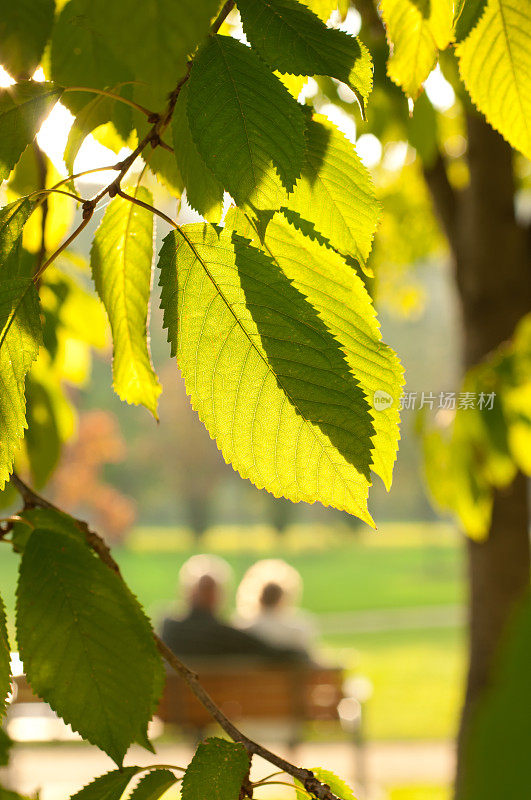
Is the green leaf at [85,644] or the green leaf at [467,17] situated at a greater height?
the green leaf at [467,17]

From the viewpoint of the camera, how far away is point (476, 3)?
0.62 meters

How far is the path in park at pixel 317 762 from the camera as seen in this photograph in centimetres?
575

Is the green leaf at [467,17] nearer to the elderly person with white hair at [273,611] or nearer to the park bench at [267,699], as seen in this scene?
the park bench at [267,699]

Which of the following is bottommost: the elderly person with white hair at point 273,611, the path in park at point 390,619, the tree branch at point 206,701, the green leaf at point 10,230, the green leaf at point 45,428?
the tree branch at point 206,701

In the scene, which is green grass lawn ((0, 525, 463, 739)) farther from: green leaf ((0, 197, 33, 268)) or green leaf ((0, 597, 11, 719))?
green leaf ((0, 197, 33, 268))

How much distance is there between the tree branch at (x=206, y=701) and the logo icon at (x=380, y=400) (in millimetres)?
Answer: 242

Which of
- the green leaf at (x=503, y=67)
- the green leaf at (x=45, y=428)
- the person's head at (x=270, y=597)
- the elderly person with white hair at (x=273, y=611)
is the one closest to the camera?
the green leaf at (x=503, y=67)

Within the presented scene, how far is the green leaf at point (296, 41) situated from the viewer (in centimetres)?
57

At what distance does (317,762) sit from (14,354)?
6.10 meters

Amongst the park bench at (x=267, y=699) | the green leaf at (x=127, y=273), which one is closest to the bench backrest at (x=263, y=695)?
the park bench at (x=267, y=699)

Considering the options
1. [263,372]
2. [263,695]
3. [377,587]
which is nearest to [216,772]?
[263,372]

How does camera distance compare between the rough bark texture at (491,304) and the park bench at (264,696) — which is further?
the park bench at (264,696)

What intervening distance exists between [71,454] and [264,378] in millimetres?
21313

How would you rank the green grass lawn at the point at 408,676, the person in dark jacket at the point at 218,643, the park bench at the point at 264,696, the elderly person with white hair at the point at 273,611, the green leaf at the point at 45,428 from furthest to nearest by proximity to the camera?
the green grass lawn at the point at 408,676 → the elderly person with white hair at the point at 273,611 → the person in dark jacket at the point at 218,643 → the park bench at the point at 264,696 → the green leaf at the point at 45,428
